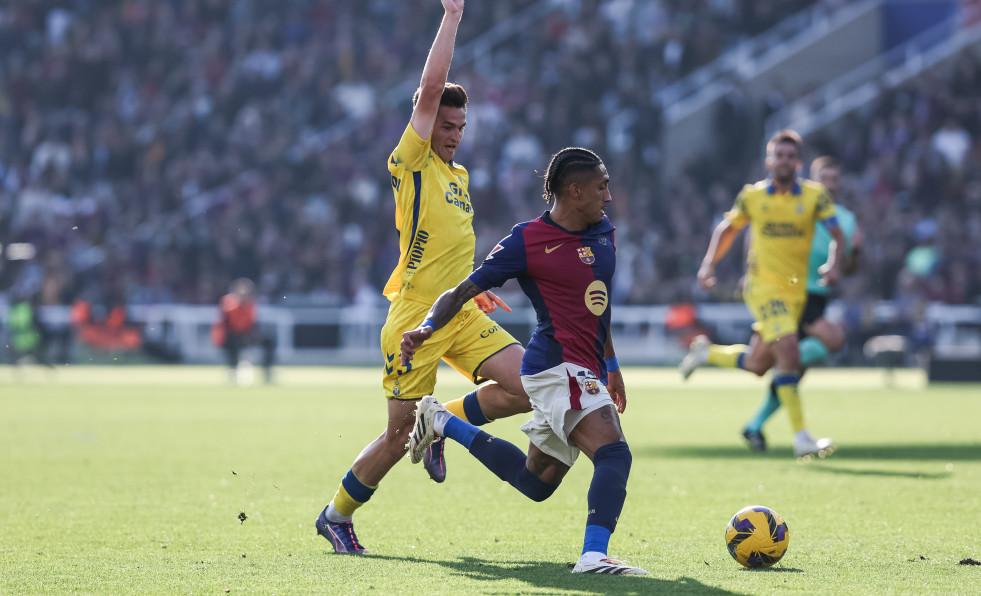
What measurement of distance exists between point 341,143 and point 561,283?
86.2 feet

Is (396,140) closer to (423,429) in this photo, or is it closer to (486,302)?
(486,302)

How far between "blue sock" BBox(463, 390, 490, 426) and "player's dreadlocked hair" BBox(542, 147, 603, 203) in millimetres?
1393

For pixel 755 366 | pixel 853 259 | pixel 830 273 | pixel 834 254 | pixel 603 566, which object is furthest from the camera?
pixel 853 259

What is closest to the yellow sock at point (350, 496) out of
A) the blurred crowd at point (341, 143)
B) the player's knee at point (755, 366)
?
the player's knee at point (755, 366)

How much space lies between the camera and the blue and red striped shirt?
20.1 ft

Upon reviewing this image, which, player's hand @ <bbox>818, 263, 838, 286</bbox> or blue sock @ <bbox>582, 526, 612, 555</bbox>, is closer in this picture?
blue sock @ <bbox>582, 526, 612, 555</bbox>

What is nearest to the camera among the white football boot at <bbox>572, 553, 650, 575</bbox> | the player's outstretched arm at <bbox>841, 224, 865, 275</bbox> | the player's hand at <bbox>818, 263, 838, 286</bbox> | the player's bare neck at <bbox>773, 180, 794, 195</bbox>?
the white football boot at <bbox>572, 553, 650, 575</bbox>

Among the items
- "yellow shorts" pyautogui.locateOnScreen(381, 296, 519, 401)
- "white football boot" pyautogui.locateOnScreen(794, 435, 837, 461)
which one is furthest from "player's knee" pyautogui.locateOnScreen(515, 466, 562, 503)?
"white football boot" pyautogui.locateOnScreen(794, 435, 837, 461)

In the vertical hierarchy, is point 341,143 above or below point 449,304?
above

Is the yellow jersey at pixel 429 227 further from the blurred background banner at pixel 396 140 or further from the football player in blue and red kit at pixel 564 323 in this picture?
the blurred background banner at pixel 396 140

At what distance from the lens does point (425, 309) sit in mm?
6836

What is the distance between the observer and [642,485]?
9.56 meters

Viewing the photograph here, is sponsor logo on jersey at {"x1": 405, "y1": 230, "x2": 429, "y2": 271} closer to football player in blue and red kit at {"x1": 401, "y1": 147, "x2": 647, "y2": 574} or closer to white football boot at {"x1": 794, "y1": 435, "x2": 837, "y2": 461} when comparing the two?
football player in blue and red kit at {"x1": 401, "y1": 147, "x2": 647, "y2": 574}

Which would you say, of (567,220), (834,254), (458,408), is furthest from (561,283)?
(834,254)
